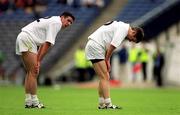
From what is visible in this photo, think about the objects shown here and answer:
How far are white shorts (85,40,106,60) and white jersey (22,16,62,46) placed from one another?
811mm

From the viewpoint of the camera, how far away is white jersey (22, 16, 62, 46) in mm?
16109

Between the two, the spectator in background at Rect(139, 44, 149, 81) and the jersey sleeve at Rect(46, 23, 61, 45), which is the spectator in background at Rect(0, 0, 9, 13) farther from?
the jersey sleeve at Rect(46, 23, 61, 45)

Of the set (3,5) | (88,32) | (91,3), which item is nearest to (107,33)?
(3,5)

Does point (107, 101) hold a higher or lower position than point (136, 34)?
lower

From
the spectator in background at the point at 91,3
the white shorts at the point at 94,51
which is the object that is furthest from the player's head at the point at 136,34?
the spectator in background at the point at 91,3

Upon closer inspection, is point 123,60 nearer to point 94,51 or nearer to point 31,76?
point 31,76

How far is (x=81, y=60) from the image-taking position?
37625mm

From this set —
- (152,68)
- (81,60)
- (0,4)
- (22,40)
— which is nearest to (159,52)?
(152,68)

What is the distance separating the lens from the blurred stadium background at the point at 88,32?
118 ft

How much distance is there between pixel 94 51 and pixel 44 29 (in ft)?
4.09

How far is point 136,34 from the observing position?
1556cm

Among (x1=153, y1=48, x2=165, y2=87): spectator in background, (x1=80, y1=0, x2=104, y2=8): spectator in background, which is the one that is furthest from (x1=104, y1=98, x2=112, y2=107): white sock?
(x1=80, y1=0, x2=104, y2=8): spectator in background

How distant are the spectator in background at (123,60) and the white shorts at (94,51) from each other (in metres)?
21.1

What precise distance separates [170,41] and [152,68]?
Result: 1642 mm
